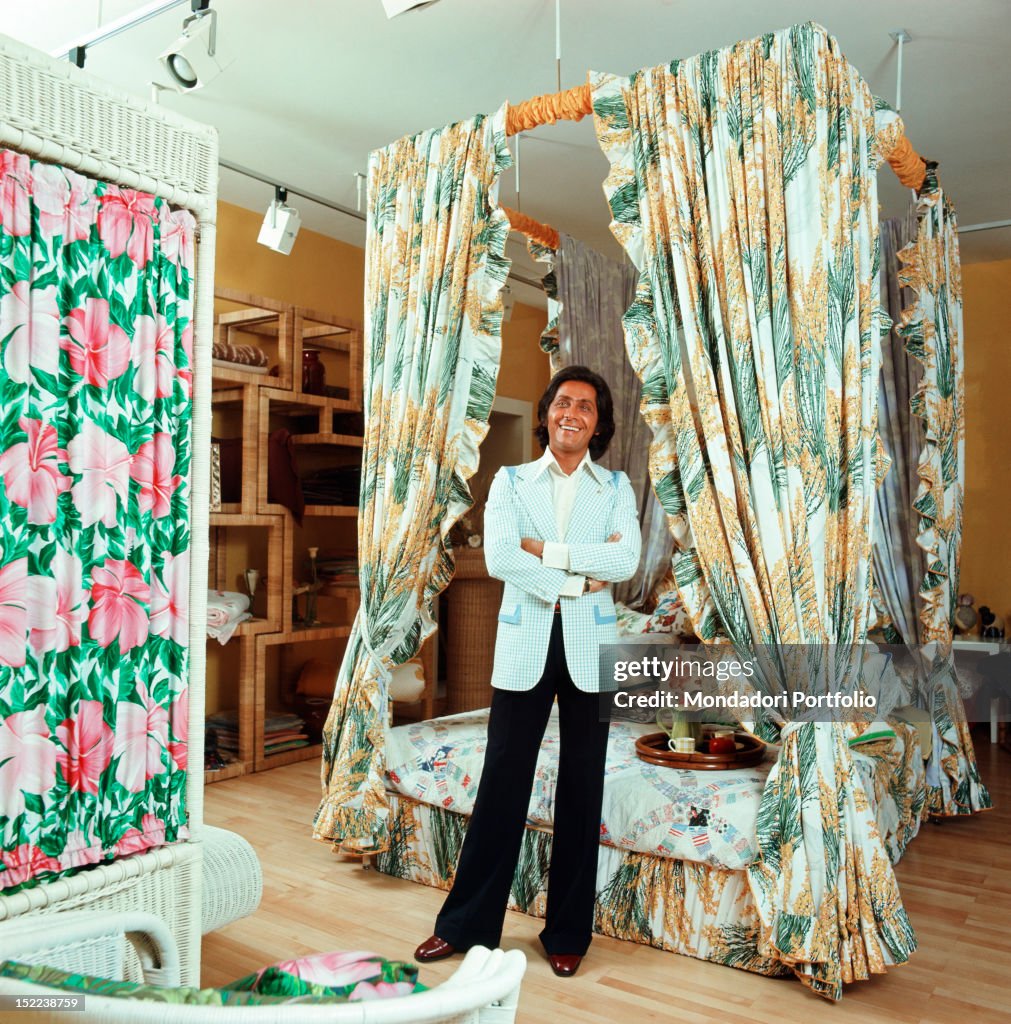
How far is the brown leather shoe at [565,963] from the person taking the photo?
8.45 feet

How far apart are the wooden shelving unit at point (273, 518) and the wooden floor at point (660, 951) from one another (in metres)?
1.12

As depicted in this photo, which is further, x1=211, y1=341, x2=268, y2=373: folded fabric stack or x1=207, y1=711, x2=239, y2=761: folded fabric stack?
x1=207, y1=711, x2=239, y2=761: folded fabric stack

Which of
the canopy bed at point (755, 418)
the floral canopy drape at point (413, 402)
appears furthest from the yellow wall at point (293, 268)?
→ the canopy bed at point (755, 418)

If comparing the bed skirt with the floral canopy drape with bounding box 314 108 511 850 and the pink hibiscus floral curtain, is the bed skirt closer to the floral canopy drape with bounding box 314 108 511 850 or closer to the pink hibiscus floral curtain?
the floral canopy drape with bounding box 314 108 511 850

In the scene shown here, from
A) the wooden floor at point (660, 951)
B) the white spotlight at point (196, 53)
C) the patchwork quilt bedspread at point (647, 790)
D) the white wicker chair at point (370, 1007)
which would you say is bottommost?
the wooden floor at point (660, 951)

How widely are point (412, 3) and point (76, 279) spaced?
1360 millimetres

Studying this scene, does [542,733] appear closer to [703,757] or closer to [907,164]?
[703,757]

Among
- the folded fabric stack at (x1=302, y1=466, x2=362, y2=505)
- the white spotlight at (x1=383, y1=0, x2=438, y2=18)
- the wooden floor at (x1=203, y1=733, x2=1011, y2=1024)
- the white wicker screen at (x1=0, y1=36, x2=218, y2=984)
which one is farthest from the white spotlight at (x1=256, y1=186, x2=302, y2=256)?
the wooden floor at (x1=203, y1=733, x2=1011, y2=1024)

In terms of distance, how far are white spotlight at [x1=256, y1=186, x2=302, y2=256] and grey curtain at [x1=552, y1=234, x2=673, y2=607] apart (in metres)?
1.22

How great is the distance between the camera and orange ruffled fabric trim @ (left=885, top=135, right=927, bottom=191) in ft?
10.4

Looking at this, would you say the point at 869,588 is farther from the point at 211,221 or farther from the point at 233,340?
the point at 233,340

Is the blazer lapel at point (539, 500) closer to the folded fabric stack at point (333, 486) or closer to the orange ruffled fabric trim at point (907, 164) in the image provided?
the orange ruffled fabric trim at point (907, 164)

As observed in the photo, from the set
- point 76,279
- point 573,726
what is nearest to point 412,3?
point 76,279

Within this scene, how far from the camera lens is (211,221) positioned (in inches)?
78.2
